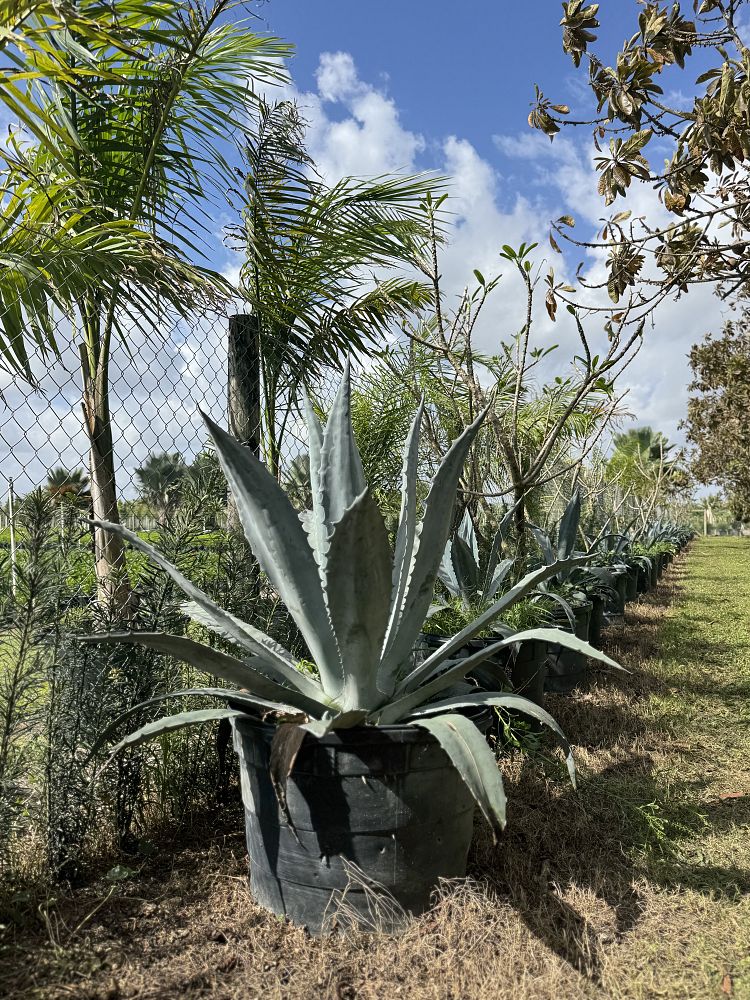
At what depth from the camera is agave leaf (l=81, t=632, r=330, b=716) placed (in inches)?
69.8

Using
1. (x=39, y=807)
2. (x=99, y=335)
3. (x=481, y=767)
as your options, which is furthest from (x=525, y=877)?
(x=99, y=335)

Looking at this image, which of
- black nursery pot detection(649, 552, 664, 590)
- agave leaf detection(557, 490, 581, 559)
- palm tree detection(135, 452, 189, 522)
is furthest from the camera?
black nursery pot detection(649, 552, 664, 590)

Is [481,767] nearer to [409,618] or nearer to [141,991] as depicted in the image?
[409,618]

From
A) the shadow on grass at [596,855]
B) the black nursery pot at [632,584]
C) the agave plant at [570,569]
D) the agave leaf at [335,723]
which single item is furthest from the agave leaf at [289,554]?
the black nursery pot at [632,584]

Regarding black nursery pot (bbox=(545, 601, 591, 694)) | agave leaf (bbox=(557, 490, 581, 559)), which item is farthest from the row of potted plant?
agave leaf (bbox=(557, 490, 581, 559))

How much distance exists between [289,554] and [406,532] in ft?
1.34

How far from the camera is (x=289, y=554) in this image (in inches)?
81.0

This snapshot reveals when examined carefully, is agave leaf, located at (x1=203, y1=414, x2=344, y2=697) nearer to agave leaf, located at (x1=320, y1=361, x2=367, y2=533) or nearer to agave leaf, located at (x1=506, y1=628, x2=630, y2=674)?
agave leaf, located at (x1=320, y1=361, x2=367, y2=533)

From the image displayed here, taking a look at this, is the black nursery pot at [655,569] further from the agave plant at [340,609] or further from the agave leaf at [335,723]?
the agave leaf at [335,723]

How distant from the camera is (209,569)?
2.63 meters

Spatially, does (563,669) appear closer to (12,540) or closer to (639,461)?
(12,540)

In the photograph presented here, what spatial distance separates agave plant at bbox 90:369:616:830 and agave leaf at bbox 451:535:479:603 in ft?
5.53

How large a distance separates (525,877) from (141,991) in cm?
110

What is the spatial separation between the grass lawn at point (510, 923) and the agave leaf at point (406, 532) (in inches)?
30.3
